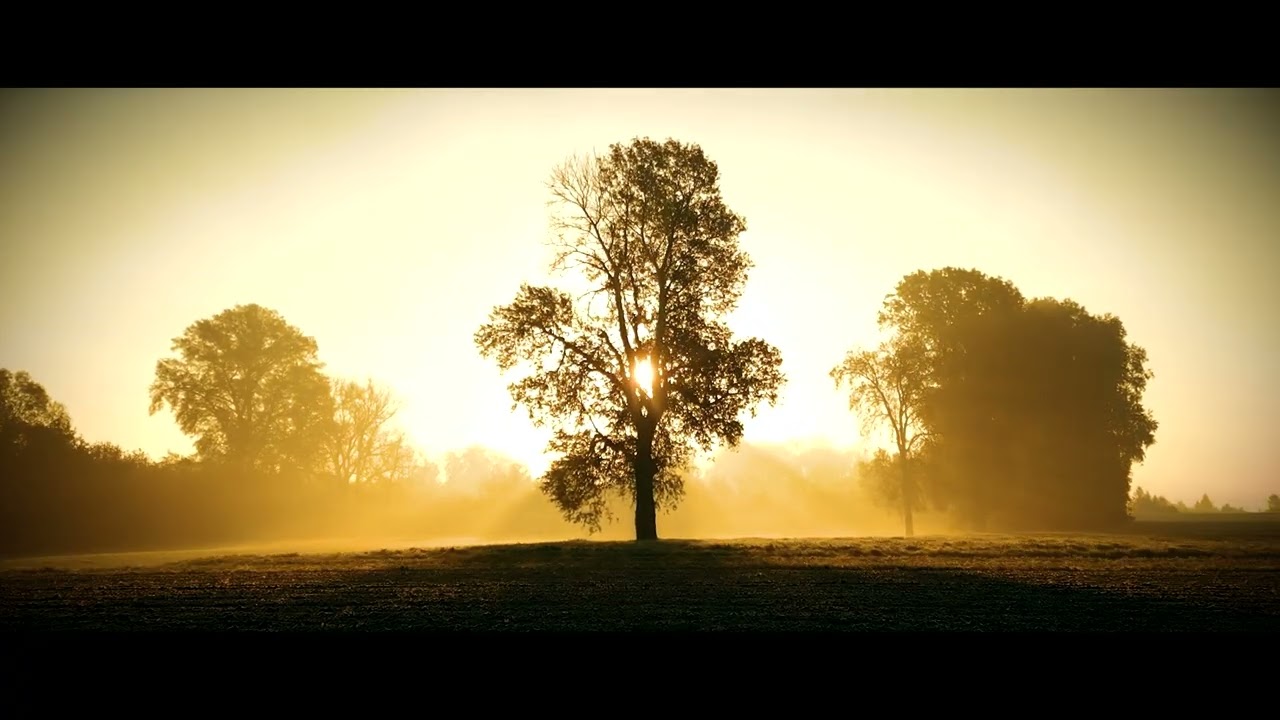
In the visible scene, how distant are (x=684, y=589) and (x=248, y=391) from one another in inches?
1787

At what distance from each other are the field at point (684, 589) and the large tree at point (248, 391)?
29.7m

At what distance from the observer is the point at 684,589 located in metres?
Answer: 11.5

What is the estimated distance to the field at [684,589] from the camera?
8609 millimetres

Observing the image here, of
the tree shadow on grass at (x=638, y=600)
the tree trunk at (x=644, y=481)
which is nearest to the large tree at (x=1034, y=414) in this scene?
the tree trunk at (x=644, y=481)

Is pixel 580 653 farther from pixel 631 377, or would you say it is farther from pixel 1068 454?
pixel 1068 454

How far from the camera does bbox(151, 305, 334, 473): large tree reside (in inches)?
1702

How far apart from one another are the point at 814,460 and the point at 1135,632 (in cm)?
8572

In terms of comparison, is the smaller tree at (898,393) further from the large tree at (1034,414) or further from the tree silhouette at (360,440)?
the tree silhouette at (360,440)

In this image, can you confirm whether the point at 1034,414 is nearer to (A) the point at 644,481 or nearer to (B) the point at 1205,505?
(A) the point at 644,481

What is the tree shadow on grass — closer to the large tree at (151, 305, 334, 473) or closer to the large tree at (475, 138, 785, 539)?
the large tree at (475, 138, 785, 539)

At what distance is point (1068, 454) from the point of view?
36.8 meters

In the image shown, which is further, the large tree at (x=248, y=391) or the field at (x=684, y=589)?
the large tree at (x=248, y=391)

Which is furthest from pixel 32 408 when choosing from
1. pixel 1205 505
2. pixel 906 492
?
pixel 1205 505
